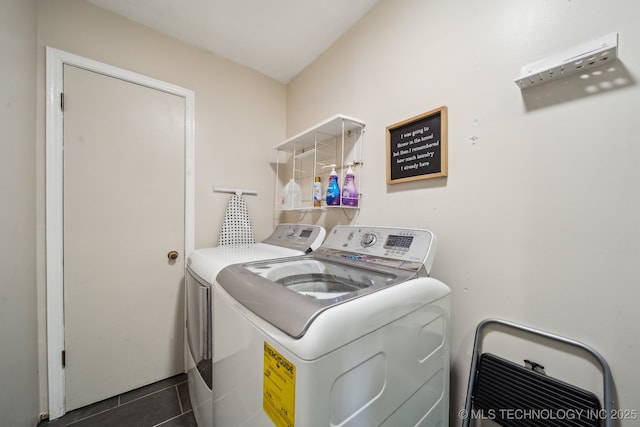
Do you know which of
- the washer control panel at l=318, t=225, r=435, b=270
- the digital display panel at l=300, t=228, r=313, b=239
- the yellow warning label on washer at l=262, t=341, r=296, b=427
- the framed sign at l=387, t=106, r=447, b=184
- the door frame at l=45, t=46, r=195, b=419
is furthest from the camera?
the digital display panel at l=300, t=228, r=313, b=239

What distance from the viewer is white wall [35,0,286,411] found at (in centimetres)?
142

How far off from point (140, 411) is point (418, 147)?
2355mm

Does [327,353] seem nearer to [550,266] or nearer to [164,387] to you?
[550,266]

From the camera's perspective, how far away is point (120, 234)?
5.38 feet

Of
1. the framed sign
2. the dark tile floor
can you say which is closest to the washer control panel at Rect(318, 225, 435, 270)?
the framed sign

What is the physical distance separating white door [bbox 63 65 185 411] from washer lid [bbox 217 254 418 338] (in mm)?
1120

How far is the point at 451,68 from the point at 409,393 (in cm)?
143

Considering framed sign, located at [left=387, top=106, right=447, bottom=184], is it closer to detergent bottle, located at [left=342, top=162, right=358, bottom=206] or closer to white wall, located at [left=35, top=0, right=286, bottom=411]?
detergent bottle, located at [left=342, top=162, right=358, bottom=206]

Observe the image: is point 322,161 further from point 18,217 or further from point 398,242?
point 18,217

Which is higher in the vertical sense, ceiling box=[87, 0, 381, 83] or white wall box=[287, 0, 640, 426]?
ceiling box=[87, 0, 381, 83]

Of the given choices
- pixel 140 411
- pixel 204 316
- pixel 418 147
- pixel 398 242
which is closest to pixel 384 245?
pixel 398 242

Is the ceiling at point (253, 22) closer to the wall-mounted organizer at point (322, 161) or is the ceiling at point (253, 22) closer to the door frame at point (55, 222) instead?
the door frame at point (55, 222)

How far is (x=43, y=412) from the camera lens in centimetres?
142

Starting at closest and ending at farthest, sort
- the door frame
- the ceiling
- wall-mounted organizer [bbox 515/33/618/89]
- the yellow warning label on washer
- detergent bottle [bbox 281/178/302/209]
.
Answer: the yellow warning label on washer → wall-mounted organizer [bbox 515/33/618/89] → the door frame → the ceiling → detergent bottle [bbox 281/178/302/209]
